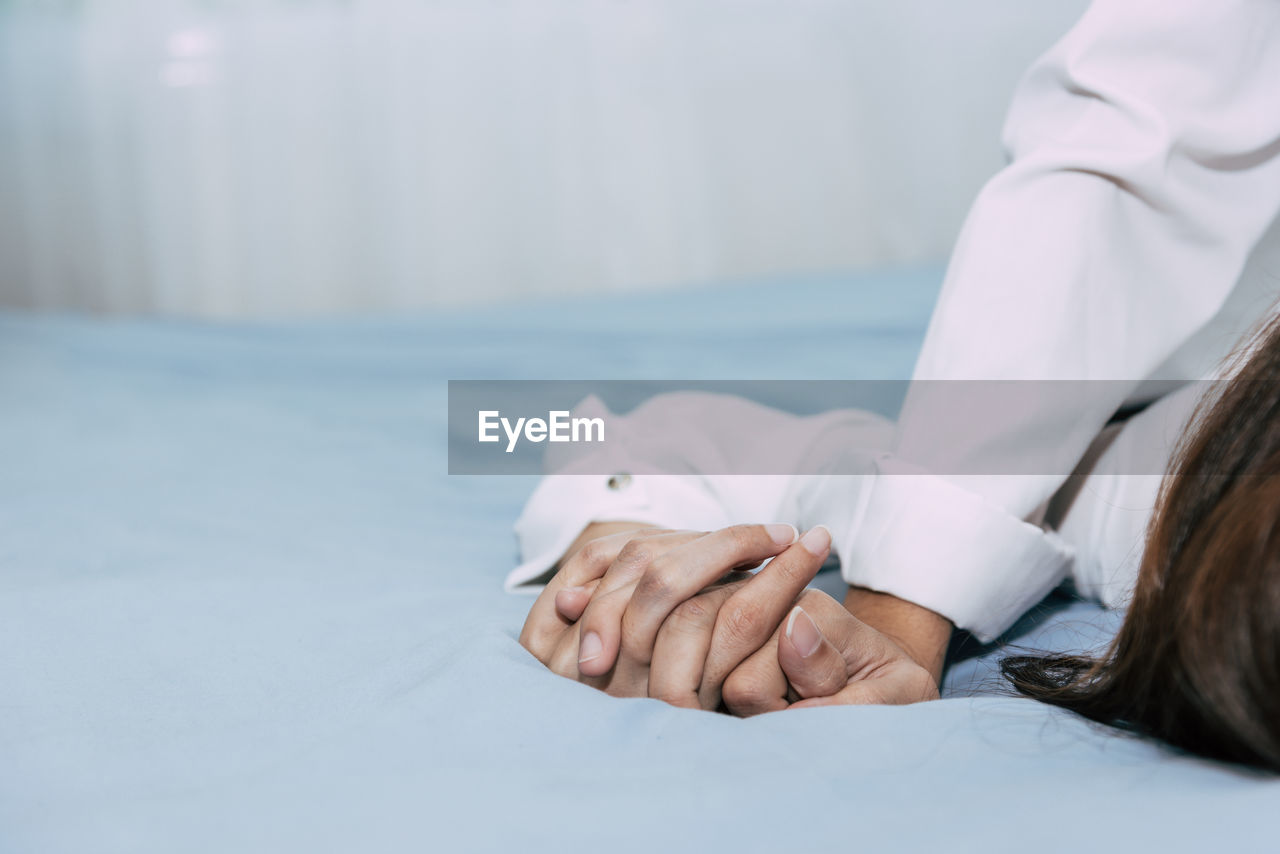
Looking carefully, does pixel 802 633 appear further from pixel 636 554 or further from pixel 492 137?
pixel 492 137

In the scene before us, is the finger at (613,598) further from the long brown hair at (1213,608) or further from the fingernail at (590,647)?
the long brown hair at (1213,608)

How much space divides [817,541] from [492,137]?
234 cm

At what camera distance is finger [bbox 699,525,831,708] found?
0.39m

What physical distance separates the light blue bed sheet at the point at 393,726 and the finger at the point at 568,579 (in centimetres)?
2

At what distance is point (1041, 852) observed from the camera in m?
0.27

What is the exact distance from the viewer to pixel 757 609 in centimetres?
39

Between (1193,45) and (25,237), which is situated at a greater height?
(1193,45)

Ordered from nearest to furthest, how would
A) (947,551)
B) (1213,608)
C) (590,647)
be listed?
(1213,608) < (590,647) < (947,551)

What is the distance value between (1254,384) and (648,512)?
35 cm

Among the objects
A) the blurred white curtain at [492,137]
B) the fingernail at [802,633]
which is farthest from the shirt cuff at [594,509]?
the blurred white curtain at [492,137]

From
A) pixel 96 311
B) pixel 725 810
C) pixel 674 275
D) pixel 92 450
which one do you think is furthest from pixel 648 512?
pixel 96 311

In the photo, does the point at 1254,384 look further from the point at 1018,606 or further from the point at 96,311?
the point at 96,311
